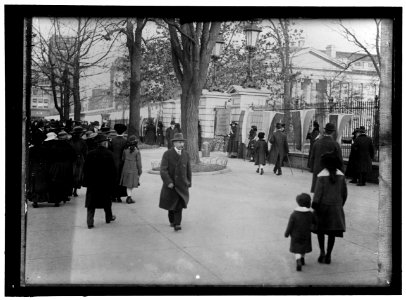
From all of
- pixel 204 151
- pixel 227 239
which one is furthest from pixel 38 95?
pixel 227 239

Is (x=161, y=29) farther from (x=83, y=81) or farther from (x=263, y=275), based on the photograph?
(x=263, y=275)

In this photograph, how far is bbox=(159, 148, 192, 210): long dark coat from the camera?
20.6ft

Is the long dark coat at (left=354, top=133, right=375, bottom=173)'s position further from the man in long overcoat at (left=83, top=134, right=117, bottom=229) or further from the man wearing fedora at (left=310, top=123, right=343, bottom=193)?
the man in long overcoat at (left=83, top=134, right=117, bottom=229)

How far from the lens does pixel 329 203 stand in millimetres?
5840

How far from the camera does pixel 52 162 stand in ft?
22.7

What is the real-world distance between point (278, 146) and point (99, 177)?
2387 mm

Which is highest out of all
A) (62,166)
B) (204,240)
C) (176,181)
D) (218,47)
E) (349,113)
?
(218,47)

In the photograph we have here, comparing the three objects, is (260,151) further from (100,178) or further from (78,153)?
(78,153)

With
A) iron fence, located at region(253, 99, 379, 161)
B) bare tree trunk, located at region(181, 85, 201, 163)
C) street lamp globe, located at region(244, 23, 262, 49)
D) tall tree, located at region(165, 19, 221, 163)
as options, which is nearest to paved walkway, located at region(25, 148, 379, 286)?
bare tree trunk, located at region(181, 85, 201, 163)

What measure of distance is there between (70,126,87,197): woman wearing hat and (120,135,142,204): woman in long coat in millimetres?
642

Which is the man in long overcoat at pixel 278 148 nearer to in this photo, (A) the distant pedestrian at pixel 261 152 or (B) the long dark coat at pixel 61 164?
(A) the distant pedestrian at pixel 261 152

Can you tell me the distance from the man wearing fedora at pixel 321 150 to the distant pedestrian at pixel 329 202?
0.08 meters

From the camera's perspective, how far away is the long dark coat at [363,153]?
6.45 metres

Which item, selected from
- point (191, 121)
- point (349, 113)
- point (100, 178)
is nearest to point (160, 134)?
point (191, 121)
